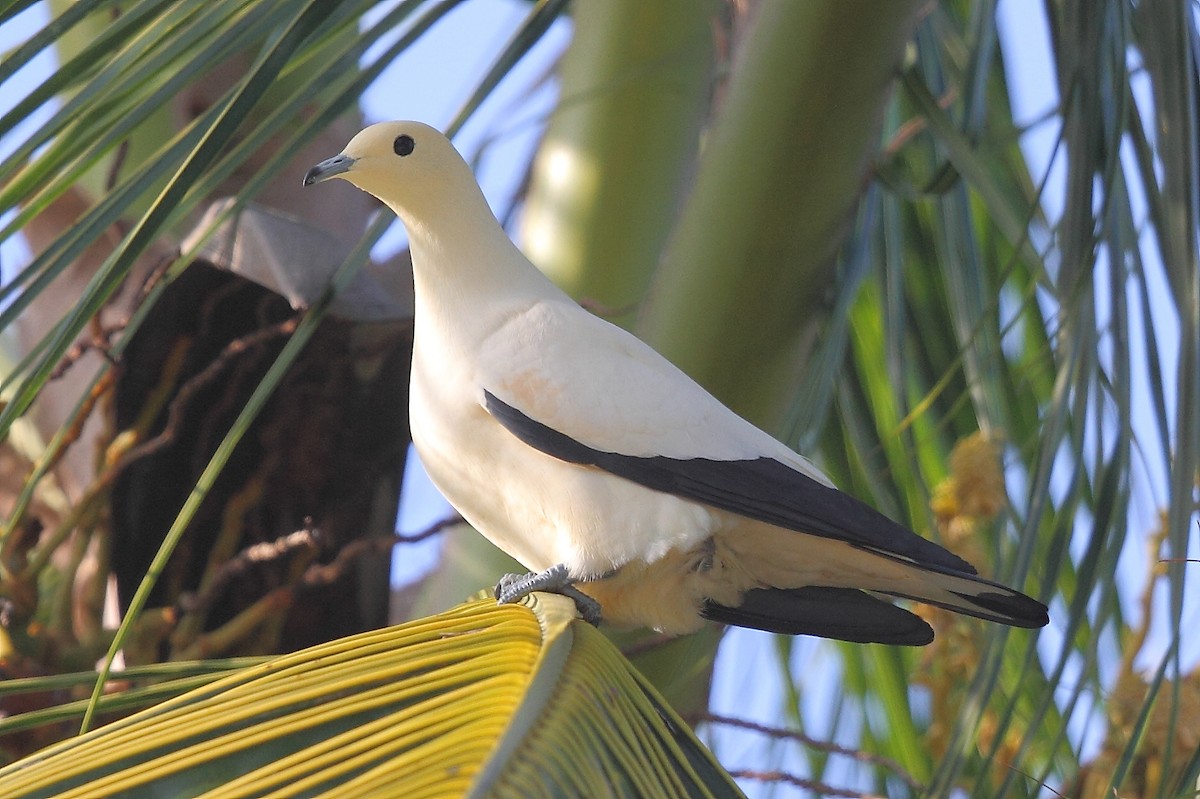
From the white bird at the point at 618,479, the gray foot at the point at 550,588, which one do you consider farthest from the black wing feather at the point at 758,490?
the gray foot at the point at 550,588

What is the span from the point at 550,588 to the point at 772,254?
53cm

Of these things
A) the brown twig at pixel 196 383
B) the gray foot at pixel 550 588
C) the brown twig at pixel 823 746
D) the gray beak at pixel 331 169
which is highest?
the gray beak at pixel 331 169

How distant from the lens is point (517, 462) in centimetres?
152

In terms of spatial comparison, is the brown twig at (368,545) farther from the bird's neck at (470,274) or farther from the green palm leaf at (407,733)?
the green palm leaf at (407,733)

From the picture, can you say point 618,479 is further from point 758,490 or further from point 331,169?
point 331,169

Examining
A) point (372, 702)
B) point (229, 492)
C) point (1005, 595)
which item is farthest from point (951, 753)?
point (229, 492)

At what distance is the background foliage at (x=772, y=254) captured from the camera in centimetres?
141

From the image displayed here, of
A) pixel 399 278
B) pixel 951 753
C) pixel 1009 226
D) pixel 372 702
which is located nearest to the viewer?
pixel 372 702

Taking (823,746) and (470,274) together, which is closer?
(823,746)

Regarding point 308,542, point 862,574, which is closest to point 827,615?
point 862,574

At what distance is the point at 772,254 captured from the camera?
1.74 m

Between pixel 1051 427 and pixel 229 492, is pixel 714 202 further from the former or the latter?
pixel 229 492

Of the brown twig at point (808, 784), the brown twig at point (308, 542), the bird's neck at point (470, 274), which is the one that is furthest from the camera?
the brown twig at point (308, 542)

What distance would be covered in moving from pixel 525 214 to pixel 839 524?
0.98m
